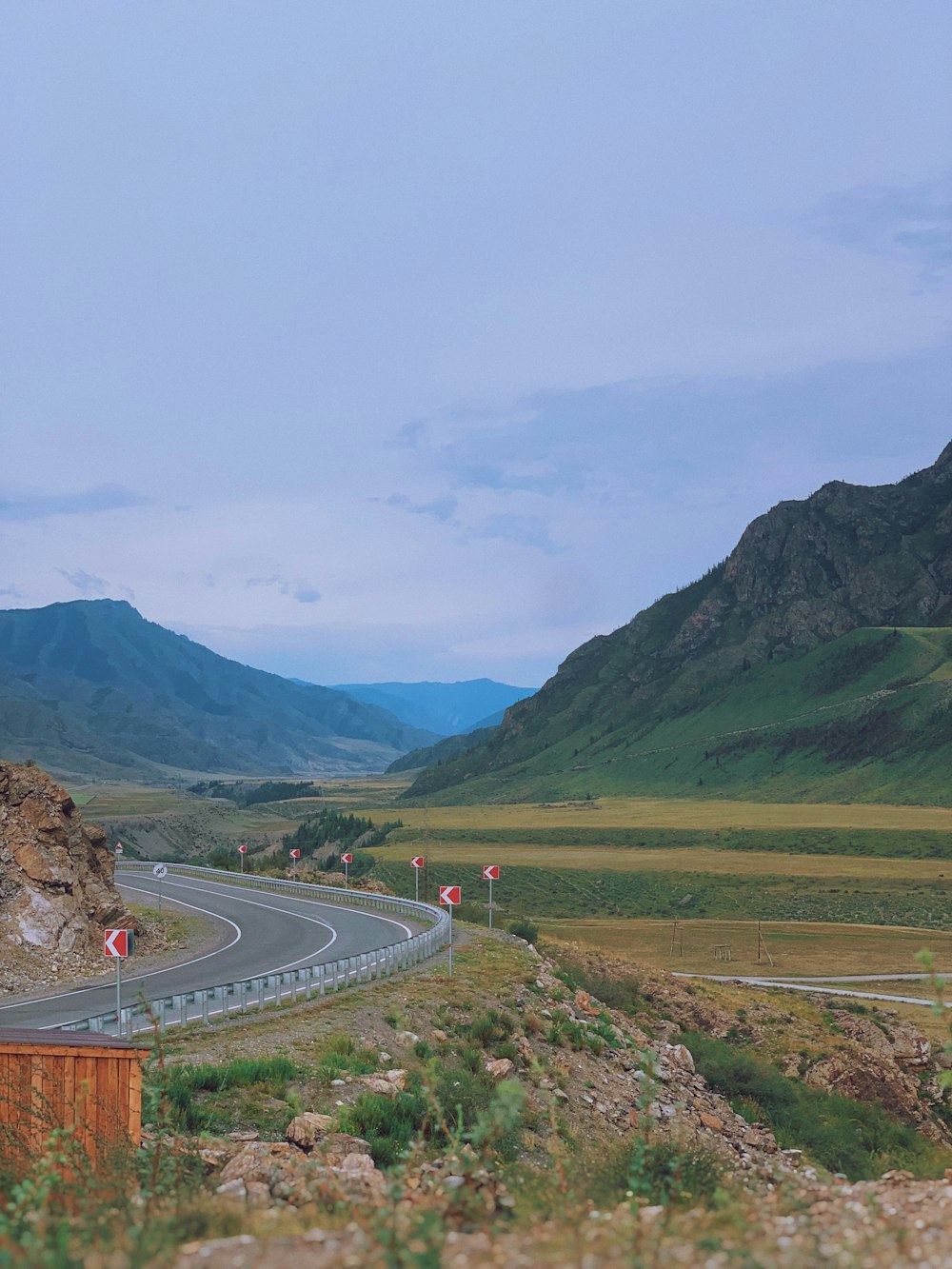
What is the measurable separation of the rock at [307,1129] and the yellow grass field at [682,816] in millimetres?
112864

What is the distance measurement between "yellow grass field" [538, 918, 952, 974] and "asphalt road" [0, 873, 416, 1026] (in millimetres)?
12204

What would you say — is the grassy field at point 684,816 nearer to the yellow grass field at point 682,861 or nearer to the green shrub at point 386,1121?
the yellow grass field at point 682,861

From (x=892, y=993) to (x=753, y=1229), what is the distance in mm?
43904

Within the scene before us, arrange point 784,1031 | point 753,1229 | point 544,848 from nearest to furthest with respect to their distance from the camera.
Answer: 1. point 753,1229
2. point 784,1031
3. point 544,848

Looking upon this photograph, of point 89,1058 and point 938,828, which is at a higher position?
point 89,1058

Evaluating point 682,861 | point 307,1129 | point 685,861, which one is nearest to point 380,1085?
point 307,1129

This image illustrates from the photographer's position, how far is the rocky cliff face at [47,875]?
102 feet

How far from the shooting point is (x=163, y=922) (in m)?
41.5

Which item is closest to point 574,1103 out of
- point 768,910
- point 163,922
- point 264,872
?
point 163,922

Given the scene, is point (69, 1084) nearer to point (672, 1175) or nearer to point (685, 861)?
point (672, 1175)

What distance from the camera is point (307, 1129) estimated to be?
45.1 ft

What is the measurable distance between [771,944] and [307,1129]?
5253 cm

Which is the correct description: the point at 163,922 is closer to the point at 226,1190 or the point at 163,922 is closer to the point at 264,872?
the point at 264,872

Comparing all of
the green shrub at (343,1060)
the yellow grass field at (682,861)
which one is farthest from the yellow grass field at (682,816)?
the green shrub at (343,1060)
